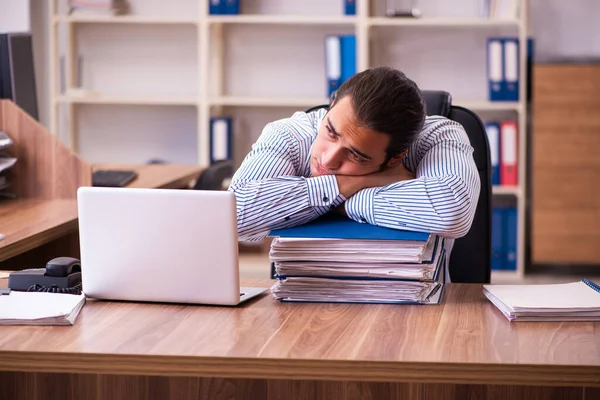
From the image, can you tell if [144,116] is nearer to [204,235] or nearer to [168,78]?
[168,78]

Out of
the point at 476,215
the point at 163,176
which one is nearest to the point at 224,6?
the point at 163,176

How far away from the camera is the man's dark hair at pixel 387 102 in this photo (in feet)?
5.63

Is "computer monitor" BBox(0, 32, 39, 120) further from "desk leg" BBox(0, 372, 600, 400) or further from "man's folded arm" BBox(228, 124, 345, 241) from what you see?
"desk leg" BBox(0, 372, 600, 400)

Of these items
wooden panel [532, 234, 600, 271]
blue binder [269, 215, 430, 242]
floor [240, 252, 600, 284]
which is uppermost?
blue binder [269, 215, 430, 242]

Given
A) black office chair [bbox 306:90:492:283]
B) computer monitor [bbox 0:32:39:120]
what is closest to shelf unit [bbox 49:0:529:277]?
computer monitor [bbox 0:32:39:120]

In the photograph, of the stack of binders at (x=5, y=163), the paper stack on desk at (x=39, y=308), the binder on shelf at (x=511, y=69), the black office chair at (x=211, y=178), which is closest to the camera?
the paper stack on desk at (x=39, y=308)

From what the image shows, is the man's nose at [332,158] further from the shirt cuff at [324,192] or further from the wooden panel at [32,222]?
the wooden panel at [32,222]

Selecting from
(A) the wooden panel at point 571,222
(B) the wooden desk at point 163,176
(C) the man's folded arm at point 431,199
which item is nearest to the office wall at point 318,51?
(A) the wooden panel at point 571,222

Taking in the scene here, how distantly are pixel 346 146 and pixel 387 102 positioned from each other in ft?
0.38

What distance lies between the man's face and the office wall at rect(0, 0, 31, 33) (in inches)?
129

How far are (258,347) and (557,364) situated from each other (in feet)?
1.37

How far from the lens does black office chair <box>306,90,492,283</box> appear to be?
2189 millimetres

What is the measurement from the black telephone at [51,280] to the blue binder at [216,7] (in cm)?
315

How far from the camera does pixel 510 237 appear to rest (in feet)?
15.0
